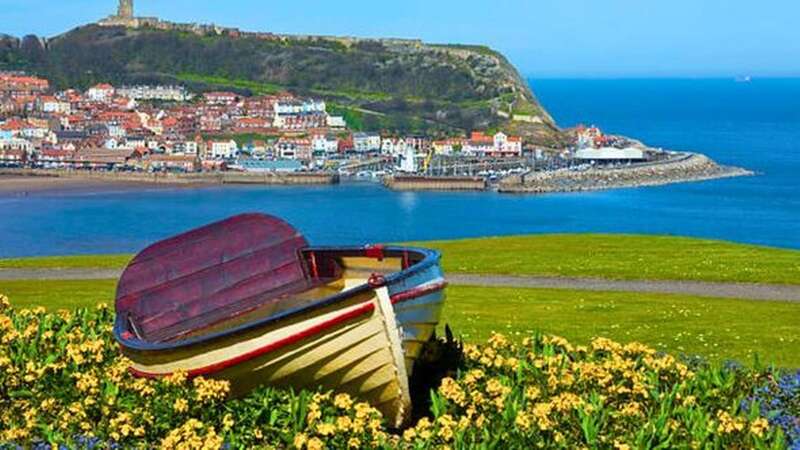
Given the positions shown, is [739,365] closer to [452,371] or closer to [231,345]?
[452,371]

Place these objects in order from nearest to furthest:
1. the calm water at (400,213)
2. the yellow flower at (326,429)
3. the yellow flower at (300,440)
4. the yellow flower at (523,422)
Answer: the yellow flower at (300,440) < the yellow flower at (326,429) < the yellow flower at (523,422) < the calm water at (400,213)

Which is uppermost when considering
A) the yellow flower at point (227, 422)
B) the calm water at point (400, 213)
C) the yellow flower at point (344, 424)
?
the yellow flower at point (344, 424)

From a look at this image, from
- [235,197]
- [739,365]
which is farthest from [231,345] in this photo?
[235,197]

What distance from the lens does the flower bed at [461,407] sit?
11336mm

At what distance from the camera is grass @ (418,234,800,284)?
28156 mm

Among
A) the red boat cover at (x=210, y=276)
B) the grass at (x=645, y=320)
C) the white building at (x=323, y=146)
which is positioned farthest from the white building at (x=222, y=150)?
the red boat cover at (x=210, y=276)

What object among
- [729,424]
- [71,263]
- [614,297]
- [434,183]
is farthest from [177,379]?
[434,183]

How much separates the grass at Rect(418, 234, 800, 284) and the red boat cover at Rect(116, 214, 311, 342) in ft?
45.2

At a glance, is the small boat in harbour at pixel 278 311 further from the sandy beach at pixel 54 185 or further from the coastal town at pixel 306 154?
the coastal town at pixel 306 154

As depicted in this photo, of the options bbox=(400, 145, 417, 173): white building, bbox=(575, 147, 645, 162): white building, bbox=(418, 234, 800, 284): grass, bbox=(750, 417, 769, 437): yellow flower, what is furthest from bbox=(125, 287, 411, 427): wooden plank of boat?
bbox=(575, 147, 645, 162): white building

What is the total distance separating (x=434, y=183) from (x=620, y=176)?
22.3 meters

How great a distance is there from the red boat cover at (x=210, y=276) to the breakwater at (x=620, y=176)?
112600 mm

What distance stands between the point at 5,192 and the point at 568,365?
116792mm

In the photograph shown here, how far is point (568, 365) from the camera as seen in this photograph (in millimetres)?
14227
